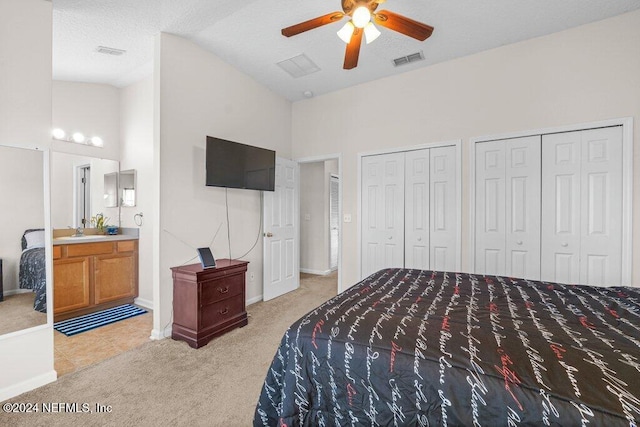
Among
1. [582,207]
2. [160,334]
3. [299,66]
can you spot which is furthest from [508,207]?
[160,334]

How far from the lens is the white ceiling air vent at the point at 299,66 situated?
3.41 metres

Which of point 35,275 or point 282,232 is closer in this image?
point 35,275

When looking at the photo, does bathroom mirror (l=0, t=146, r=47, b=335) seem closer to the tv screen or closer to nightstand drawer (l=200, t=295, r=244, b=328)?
nightstand drawer (l=200, t=295, r=244, b=328)

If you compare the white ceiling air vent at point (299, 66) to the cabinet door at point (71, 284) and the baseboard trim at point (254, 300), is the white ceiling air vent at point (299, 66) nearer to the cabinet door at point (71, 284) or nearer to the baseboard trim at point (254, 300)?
the baseboard trim at point (254, 300)

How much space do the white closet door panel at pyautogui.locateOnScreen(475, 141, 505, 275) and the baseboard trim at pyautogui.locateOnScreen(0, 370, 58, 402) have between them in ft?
13.0

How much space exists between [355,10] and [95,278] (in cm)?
390

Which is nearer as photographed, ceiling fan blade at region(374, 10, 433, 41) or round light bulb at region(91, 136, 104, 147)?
ceiling fan blade at region(374, 10, 433, 41)

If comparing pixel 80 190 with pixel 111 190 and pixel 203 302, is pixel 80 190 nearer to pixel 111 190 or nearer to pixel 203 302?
pixel 111 190

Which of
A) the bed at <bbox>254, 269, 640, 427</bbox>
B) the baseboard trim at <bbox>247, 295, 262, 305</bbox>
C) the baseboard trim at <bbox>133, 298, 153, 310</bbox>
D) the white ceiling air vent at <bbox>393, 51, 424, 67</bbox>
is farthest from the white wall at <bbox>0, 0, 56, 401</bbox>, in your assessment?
the white ceiling air vent at <bbox>393, 51, 424, 67</bbox>

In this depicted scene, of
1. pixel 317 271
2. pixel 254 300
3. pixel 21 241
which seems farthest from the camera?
pixel 317 271

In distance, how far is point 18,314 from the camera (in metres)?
1.98

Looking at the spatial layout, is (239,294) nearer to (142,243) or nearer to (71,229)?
(142,243)

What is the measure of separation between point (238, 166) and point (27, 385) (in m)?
2.46

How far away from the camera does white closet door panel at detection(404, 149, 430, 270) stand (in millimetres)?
3582
